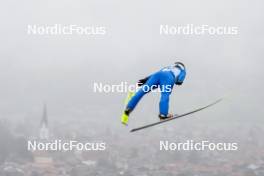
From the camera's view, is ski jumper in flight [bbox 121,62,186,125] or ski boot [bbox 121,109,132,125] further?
ski jumper in flight [bbox 121,62,186,125]

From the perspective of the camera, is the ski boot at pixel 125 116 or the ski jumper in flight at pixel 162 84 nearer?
the ski boot at pixel 125 116

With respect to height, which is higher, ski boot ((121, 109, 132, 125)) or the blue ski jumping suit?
the blue ski jumping suit

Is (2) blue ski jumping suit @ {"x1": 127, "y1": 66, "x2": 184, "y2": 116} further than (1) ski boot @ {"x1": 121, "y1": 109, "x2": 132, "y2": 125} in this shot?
Yes

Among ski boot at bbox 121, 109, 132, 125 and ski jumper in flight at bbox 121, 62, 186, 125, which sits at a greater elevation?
ski jumper in flight at bbox 121, 62, 186, 125

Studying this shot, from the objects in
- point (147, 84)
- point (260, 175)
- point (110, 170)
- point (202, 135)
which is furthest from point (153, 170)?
point (147, 84)

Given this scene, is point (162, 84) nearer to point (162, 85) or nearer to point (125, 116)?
point (162, 85)

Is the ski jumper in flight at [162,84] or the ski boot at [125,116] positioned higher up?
the ski jumper in flight at [162,84]

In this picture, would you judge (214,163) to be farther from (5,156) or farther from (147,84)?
(147,84)

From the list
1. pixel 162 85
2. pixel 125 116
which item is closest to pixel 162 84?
pixel 162 85

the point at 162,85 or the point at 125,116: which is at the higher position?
the point at 162,85
